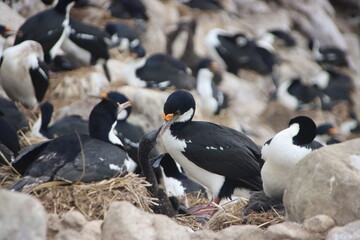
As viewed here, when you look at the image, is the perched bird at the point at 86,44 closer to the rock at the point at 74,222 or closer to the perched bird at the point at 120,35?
the perched bird at the point at 120,35

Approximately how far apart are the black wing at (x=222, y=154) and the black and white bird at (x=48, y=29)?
180 inches

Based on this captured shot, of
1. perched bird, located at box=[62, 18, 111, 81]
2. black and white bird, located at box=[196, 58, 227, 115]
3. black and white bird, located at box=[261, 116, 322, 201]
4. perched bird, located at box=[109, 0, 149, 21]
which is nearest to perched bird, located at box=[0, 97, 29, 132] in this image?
black and white bird, located at box=[261, 116, 322, 201]

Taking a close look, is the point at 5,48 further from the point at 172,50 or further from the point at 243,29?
the point at 243,29

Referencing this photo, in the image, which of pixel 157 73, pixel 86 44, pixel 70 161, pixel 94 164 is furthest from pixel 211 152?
pixel 86 44

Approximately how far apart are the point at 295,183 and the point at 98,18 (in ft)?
39.5

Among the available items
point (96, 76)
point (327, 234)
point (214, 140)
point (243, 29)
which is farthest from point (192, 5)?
point (327, 234)

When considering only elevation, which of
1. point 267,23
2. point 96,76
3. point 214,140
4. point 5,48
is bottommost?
point 267,23

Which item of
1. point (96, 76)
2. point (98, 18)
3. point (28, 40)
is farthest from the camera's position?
point (98, 18)

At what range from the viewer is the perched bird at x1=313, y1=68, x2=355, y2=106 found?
20881 mm

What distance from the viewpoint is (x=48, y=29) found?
12102mm

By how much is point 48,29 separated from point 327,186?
7408 millimetres

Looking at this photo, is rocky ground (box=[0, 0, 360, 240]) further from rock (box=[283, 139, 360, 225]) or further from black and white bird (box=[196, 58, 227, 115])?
black and white bird (box=[196, 58, 227, 115])

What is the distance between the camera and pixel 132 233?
15.6ft

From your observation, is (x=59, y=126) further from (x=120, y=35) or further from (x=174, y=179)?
(x=120, y=35)
